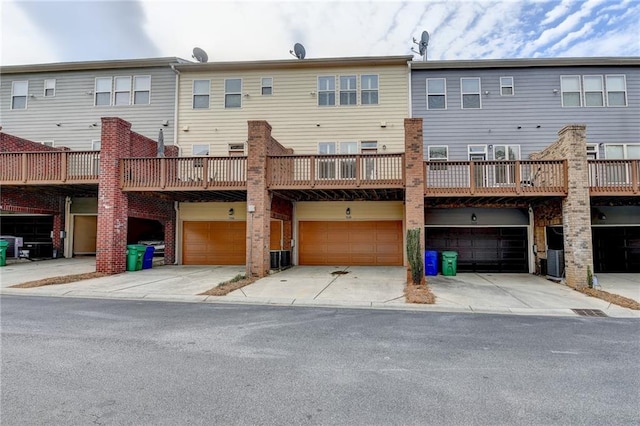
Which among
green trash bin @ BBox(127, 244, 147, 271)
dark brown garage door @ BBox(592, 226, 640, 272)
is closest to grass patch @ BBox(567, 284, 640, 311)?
dark brown garage door @ BBox(592, 226, 640, 272)

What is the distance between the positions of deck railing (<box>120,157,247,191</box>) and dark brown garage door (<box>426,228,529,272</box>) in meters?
8.39

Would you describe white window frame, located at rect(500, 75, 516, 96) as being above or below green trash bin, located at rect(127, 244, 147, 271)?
above

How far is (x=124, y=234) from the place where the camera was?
43.1ft

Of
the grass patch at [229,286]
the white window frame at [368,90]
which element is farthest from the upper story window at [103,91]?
the white window frame at [368,90]

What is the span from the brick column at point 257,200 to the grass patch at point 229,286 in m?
0.60

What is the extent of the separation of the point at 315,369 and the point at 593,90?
17049 mm

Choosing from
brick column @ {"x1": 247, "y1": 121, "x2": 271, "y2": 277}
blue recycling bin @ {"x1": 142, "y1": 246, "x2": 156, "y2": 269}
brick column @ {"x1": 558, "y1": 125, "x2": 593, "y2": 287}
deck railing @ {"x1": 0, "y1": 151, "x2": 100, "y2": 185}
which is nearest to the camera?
brick column @ {"x1": 558, "y1": 125, "x2": 593, "y2": 287}

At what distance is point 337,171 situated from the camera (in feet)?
40.6

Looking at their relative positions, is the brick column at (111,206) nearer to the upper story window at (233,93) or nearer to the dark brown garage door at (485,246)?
the upper story window at (233,93)

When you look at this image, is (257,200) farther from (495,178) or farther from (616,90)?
(616,90)

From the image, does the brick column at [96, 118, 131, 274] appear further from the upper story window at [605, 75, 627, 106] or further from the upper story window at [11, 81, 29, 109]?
the upper story window at [605, 75, 627, 106]

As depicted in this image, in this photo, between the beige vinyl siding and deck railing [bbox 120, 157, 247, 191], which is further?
the beige vinyl siding

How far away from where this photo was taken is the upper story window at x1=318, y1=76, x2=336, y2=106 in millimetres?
15781

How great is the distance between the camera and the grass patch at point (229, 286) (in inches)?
355
